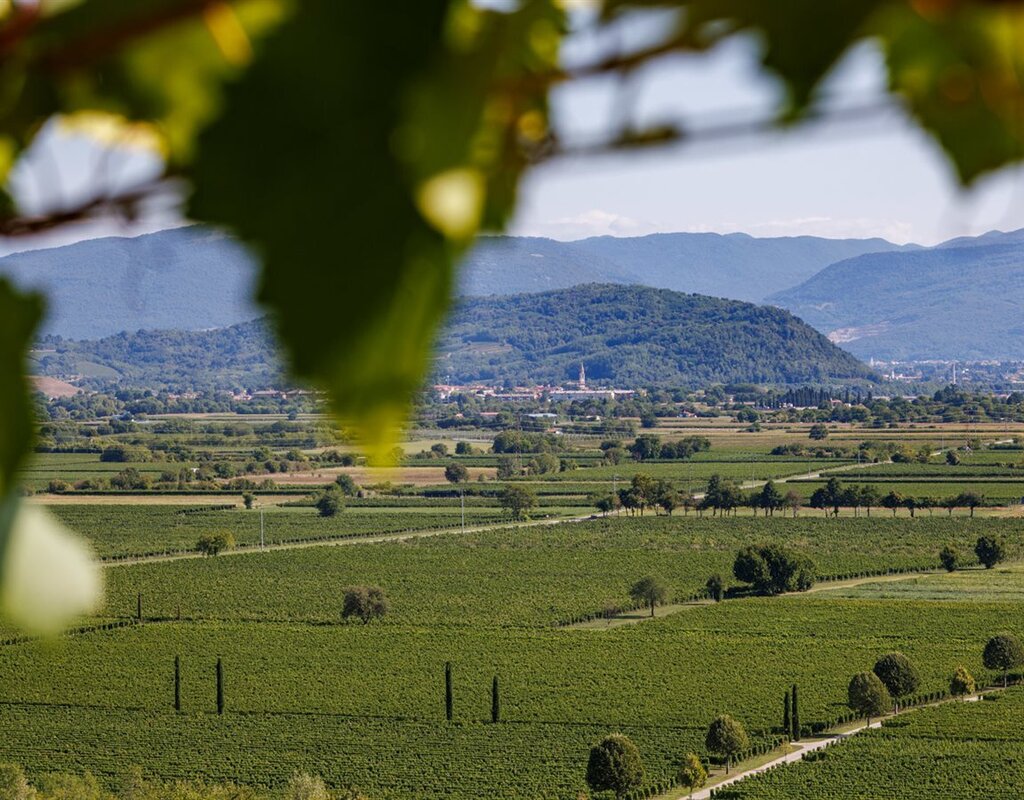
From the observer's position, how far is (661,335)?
12281 centimetres

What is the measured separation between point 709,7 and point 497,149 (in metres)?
Answer: 0.07

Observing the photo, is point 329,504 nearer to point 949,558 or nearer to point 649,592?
point 649,592

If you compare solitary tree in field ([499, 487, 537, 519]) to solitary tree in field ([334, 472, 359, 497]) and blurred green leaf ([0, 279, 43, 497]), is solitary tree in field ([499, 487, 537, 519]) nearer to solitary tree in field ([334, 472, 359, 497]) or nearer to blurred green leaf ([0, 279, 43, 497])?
solitary tree in field ([334, 472, 359, 497])

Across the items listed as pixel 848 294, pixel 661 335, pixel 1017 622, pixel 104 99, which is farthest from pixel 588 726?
pixel 848 294

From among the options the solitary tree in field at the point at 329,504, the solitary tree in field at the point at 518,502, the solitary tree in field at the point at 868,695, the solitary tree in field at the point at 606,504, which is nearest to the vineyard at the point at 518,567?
the solitary tree in field at the point at 606,504

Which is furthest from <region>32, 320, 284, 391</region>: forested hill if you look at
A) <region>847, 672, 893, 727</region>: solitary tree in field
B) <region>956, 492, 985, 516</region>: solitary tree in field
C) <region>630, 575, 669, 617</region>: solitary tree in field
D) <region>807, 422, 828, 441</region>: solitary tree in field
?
<region>807, 422, 828, 441</region>: solitary tree in field

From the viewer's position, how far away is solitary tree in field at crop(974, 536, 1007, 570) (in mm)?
52188

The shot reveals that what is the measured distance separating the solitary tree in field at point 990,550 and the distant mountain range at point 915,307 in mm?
59294

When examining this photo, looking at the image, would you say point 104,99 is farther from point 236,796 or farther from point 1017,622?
point 1017,622

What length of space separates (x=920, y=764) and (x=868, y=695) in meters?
3.23

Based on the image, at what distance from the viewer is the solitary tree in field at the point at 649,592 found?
47.0m

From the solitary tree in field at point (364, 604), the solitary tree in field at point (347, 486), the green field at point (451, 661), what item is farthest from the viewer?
the solitary tree in field at point (347, 486)

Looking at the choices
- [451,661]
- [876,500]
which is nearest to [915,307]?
[876,500]

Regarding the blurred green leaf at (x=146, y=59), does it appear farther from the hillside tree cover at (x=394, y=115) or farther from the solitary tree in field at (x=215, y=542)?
the solitary tree in field at (x=215, y=542)
